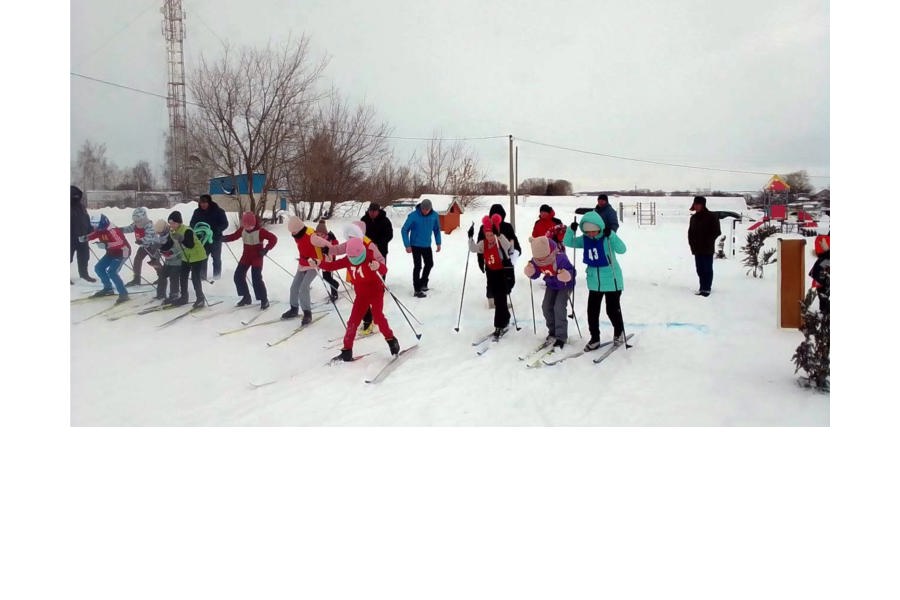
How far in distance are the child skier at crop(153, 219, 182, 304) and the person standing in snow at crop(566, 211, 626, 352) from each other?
10.7 ft

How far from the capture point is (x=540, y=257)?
423 cm

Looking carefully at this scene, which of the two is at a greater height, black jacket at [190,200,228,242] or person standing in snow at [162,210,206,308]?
black jacket at [190,200,228,242]

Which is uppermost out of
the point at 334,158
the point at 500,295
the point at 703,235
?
the point at 334,158

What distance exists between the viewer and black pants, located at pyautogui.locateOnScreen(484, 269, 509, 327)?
4.44m

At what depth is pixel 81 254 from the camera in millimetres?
4699

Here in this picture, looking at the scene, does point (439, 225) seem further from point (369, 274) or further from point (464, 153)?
point (369, 274)

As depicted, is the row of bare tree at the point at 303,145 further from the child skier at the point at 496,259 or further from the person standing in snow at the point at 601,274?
the person standing in snow at the point at 601,274

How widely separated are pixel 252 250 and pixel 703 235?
3633 mm

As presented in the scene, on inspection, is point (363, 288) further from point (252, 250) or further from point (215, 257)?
point (215, 257)

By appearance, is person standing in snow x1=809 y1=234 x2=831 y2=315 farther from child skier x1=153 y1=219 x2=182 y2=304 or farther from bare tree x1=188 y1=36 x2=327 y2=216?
child skier x1=153 y1=219 x2=182 y2=304

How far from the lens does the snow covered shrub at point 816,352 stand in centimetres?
358

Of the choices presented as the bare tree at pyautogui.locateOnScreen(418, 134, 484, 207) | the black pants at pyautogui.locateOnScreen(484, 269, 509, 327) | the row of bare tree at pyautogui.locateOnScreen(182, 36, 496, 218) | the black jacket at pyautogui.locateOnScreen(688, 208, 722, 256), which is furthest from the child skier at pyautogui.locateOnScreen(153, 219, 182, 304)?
the black jacket at pyautogui.locateOnScreen(688, 208, 722, 256)

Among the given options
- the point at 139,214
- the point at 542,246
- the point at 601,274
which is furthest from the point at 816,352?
the point at 139,214
